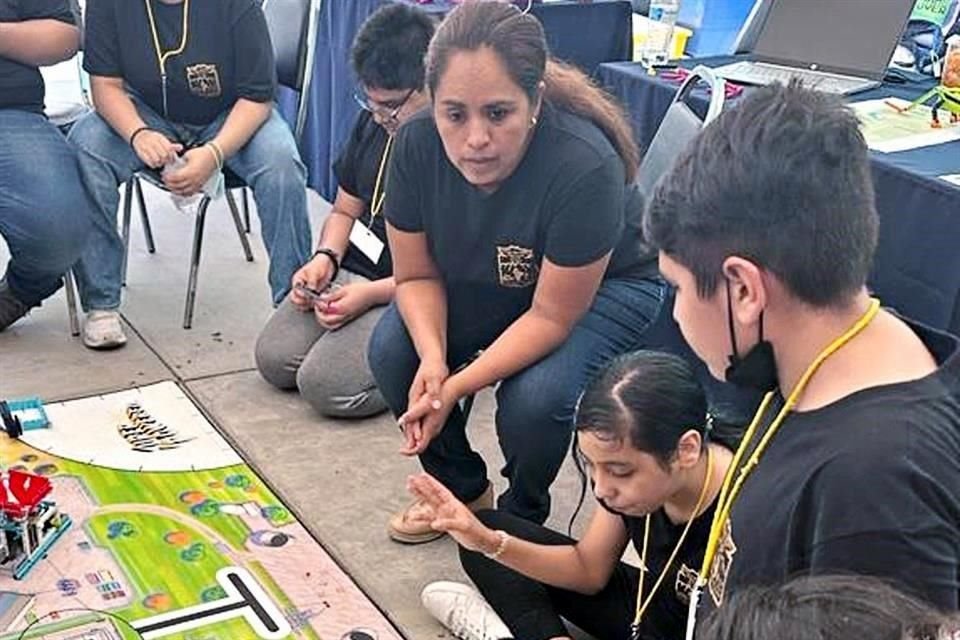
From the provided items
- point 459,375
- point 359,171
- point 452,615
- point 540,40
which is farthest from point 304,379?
point 540,40

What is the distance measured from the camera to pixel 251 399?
264 cm

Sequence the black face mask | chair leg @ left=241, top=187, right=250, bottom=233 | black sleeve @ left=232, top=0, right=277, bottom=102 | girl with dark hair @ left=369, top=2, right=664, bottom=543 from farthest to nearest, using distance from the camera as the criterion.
Answer: 1. chair leg @ left=241, top=187, right=250, bottom=233
2. black sleeve @ left=232, top=0, right=277, bottom=102
3. girl with dark hair @ left=369, top=2, right=664, bottom=543
4. the black face mask

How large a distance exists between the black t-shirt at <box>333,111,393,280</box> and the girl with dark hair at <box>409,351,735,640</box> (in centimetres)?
82

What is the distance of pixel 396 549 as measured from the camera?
2123 millimetres

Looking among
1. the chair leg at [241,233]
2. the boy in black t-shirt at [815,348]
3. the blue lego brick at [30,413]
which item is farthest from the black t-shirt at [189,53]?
the boy in black t-shirt at [815,348]

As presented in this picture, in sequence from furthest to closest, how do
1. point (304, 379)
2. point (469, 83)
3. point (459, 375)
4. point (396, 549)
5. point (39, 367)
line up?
point (39, 367) → point (304, 379) → point (396, 549) → point (459, 375) → point (469, 83)

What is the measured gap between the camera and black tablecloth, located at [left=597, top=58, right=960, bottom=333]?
1.98 m

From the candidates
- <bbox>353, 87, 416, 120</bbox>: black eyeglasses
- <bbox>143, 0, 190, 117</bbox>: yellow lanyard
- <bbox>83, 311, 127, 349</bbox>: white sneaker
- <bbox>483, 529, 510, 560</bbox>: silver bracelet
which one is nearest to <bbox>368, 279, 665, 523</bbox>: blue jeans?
<bbox>483, 529, 510, 560</bbox>: silver bracelet

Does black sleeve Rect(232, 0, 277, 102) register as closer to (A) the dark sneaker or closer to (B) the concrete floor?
(B) the concrete floor

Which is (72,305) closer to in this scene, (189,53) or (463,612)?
(189,53)

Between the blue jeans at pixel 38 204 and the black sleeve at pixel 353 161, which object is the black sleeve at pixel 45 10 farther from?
the black sleeve at pixel 353 161

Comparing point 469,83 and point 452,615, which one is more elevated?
point 469,83

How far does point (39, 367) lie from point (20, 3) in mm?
886

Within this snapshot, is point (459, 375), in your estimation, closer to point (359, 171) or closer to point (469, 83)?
point (469, 83)
